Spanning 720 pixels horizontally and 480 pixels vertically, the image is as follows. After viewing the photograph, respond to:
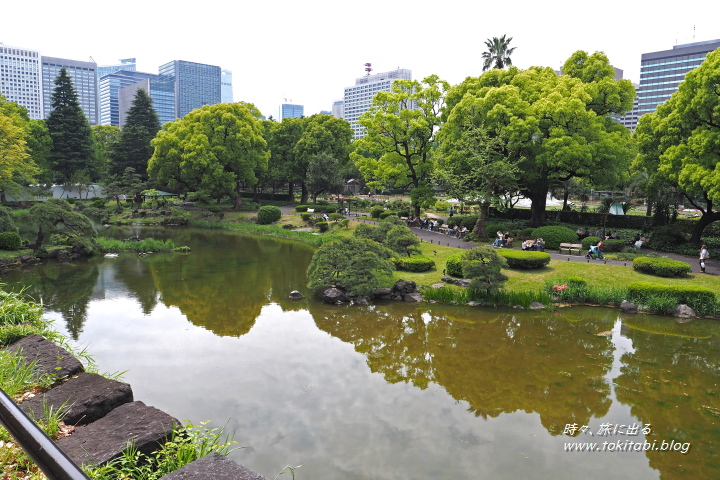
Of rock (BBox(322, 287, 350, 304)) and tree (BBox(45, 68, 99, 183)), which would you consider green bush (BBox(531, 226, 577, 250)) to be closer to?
rock (BBox(322, 287, 350, 304))

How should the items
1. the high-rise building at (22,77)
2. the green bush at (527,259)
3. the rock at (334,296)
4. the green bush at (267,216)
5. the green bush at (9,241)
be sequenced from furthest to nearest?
the high-rise building at (22,77) → the green bush at (267,216) → the green bush at (9,241) → the green bush at (527,259) → the rock at (334,296)

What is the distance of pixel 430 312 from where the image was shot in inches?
611

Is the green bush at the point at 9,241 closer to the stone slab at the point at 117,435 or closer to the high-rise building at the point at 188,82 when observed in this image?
the stone slab at the point at 117,435

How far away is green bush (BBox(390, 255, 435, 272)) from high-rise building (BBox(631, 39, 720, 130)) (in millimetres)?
115146

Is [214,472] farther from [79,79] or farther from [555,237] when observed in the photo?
[79,79]

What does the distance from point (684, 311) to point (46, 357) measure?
17.6 m

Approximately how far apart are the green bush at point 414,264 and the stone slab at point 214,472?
17250 mm

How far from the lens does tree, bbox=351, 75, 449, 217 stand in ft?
108

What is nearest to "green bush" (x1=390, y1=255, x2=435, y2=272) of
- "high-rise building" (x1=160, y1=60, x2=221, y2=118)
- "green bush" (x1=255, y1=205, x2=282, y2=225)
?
"green bush" (x1=255, y1=205, x2=282, y2=225)

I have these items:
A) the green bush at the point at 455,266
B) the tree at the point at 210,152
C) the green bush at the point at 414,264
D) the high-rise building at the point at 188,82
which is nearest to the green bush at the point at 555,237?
the green bush at the point at 414,264

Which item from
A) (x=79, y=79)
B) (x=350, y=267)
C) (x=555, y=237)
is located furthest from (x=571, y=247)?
(x=79, y=79)

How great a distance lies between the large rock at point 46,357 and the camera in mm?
5387

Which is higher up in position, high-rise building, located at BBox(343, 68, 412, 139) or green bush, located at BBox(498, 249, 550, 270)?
high-rise building, located at BBox(343, 68, 412, 139)

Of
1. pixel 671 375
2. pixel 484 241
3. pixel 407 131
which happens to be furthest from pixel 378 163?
pixel 671 375
